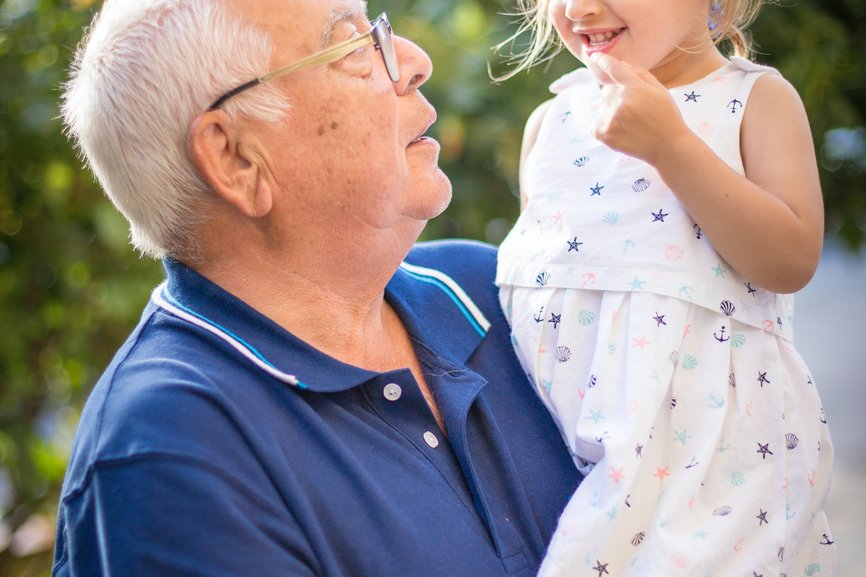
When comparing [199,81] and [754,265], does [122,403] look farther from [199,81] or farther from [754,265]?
[754,265]

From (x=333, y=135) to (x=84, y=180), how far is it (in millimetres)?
1197

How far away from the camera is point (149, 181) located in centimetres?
162

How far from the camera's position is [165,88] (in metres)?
1.56

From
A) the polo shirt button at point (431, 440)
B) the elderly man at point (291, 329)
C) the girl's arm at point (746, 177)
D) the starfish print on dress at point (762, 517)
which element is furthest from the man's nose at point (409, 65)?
the starfish print on dress at point (762, 517)

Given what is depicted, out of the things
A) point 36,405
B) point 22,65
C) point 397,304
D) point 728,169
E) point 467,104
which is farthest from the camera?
point 36,405

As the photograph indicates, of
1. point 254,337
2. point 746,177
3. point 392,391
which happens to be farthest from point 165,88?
point 746,177

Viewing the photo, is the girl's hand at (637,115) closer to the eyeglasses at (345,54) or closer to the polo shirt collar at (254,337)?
the eyeglasses at (345,54)

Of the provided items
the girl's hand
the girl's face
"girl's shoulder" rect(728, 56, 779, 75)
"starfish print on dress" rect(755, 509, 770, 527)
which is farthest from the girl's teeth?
"starfish print on dress" rect(755, 509, 770, 527)

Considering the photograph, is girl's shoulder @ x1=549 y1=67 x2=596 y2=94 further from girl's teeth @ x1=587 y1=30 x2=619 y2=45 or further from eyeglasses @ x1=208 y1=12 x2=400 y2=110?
eyeglasses @ x1=208 y1=12 x2=400 y2=110

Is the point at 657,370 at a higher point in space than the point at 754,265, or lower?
lower

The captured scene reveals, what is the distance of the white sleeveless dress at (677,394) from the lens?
5.06ft

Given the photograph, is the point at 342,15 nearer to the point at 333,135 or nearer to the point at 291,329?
the point at 333,135

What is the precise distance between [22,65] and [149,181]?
903 millimetres

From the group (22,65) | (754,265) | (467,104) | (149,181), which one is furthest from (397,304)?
(22,65)
